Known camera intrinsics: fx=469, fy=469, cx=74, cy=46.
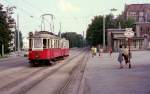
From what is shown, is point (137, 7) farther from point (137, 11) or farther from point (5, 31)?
point (5, 31)

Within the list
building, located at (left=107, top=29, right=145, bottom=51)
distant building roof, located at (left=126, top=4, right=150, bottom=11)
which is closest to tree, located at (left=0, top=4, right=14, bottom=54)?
building, located at (left=107, top=29, right=145, bottom=51)

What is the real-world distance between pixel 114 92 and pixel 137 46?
100 meters

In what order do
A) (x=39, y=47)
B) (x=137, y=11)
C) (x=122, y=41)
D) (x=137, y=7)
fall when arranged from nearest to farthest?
1. (x=39, y=47)
2. (x=122, y=41)
3. (x=137, y=11)
4. (x=137, y=7)

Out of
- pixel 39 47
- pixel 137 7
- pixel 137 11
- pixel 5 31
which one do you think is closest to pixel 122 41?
pixel 5 31

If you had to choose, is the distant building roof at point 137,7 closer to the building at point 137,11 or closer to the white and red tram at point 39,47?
the building at point 137,11

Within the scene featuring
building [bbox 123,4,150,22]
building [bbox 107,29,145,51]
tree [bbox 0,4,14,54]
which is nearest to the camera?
tree [bbox 0,4,14,54]

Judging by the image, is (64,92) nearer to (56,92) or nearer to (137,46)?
(56,92)

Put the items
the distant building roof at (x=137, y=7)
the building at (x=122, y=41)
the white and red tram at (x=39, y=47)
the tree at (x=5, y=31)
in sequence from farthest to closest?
the distant building roof at (x=137, y=7), the building at (x=122, y=41), the tree at (x=5, y=31), the white and red tram at (x=39, y=47)

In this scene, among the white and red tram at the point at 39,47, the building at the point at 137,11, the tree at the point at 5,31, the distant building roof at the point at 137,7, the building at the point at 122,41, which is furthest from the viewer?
the distant building roof at the point at 137,7

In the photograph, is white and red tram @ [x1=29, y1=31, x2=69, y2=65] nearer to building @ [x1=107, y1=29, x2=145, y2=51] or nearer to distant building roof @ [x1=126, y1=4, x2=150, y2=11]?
building @ [x1=107, y1=29, x2=145, y2=51]

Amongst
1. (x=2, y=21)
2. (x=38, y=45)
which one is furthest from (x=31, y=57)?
(x=2, y=21)

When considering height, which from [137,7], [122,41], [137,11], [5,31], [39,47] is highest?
[137,7]

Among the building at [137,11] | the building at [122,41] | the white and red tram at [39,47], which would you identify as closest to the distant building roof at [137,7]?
the building at [137,11]

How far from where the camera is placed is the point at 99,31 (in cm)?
13962
